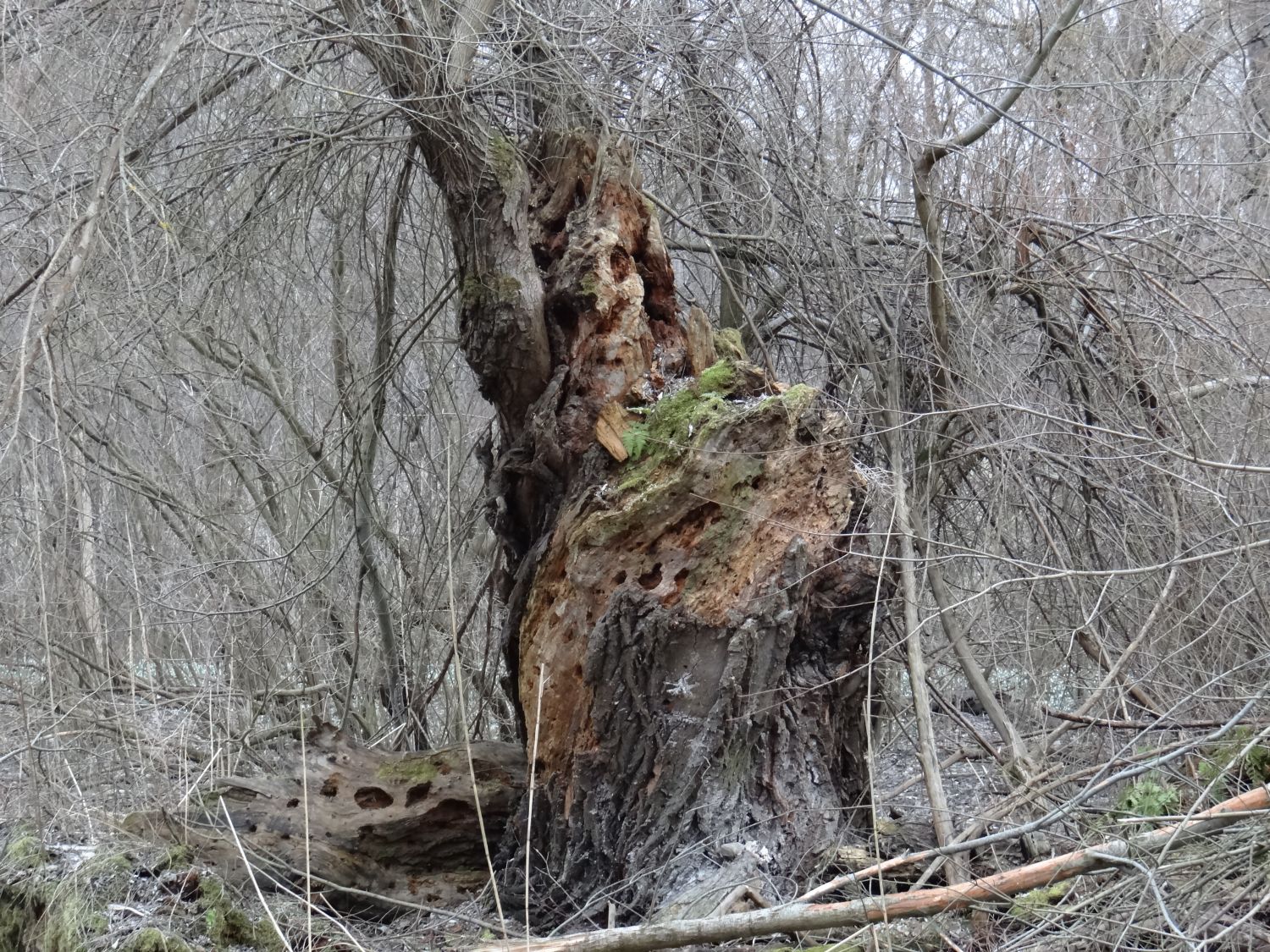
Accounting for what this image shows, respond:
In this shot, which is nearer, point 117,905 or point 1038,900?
point 1038,900

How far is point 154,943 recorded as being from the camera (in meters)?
2.91

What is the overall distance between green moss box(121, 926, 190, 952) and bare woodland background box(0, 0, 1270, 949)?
58 cm

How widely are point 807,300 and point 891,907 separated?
8.17 ft

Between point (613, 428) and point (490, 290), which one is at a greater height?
point (490, 290)

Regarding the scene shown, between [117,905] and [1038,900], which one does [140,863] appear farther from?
[1038,900]

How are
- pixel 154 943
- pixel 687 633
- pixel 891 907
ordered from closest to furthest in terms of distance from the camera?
pixel 891 907, pixel 154 943, pixel 687 633

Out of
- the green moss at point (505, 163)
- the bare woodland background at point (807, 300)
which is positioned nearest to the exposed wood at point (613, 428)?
the bare woodland background at point (807, 300)

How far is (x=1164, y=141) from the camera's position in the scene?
377 centimetres

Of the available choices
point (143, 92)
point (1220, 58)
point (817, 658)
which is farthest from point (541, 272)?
point (1220, 58)

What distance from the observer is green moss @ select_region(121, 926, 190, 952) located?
2902mm

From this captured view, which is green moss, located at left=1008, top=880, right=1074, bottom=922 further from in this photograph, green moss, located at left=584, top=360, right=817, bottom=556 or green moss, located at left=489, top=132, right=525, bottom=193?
green moss, located at left=489, top=132, right=525, bottom=193

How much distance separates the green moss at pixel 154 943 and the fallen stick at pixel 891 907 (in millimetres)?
949

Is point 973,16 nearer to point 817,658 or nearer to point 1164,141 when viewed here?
point 1164,141

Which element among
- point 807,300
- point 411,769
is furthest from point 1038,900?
point 807,300
